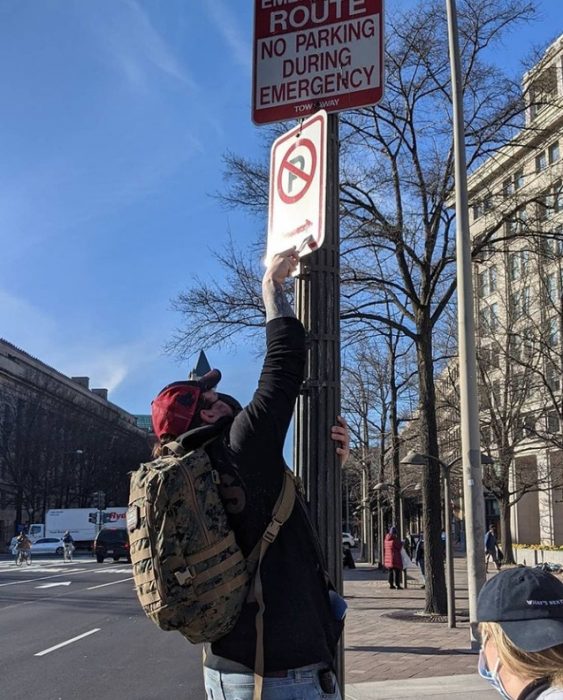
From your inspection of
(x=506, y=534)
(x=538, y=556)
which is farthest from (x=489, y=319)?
(x=538, y=556)

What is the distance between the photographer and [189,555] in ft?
6.61

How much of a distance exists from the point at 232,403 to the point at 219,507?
16.8 inches

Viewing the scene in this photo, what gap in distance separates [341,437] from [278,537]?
0.84 meters

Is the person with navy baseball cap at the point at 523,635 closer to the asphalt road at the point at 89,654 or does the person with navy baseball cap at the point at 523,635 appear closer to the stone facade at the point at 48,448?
the asphalt road at the point at 89,654

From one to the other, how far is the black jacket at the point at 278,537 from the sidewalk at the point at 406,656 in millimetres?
5589

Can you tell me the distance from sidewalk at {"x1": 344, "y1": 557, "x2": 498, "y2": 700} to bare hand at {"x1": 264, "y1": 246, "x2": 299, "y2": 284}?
5700 mm

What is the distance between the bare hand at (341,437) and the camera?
2.97m

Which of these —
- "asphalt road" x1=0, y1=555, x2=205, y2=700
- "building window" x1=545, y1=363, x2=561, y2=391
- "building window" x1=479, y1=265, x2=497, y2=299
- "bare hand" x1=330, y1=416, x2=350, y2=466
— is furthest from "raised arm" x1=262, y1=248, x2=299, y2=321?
"building window" x1=479, y1=265, x2=497, y2=299

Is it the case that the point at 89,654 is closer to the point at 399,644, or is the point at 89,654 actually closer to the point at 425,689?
the point at 399,644

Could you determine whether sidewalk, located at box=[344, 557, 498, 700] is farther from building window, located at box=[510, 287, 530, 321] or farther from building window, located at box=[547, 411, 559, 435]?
building window, located at box=[547, 411, 559, 435]

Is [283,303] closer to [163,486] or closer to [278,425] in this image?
[278,425]

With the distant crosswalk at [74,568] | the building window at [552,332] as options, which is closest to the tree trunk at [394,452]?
the building window at [552,332]

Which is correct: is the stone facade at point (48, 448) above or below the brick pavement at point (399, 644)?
above

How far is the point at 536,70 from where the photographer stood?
14461mm
